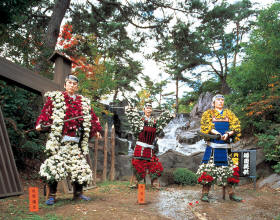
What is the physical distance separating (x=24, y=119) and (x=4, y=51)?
80.9 inches

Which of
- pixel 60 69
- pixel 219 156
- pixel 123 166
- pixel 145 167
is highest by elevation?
pixel 60 69

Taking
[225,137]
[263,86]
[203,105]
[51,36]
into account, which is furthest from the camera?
[203,105]

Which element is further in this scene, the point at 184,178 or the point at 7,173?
the point at 184,178

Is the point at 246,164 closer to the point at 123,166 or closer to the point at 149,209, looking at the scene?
the point at 149,209

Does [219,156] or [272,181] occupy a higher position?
[219,156]

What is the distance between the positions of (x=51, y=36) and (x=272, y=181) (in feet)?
25.6

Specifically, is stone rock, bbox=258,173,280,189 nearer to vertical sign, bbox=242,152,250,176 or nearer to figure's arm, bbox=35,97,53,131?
vertical sign, bbox=242,152,250,176

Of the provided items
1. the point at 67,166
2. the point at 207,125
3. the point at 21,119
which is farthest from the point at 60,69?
the point at 207,125

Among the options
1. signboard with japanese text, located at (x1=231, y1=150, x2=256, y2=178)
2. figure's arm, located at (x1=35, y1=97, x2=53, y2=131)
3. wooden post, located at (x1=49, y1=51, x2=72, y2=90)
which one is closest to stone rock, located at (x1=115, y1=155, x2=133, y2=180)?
signboard with japanese text, located at (x1=231, y1=150, x2=256, y2=178)

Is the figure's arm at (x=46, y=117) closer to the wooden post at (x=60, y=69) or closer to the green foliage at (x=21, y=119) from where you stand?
the wooden post at (x=60, y=69)

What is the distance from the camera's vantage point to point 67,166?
4.24 m

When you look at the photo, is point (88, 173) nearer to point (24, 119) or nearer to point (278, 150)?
point (24, 119)

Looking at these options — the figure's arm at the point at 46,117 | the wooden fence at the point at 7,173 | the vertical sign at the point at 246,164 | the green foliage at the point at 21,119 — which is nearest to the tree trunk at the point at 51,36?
the green foliage at the point at 21,119

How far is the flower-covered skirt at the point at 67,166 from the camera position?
4.12m
